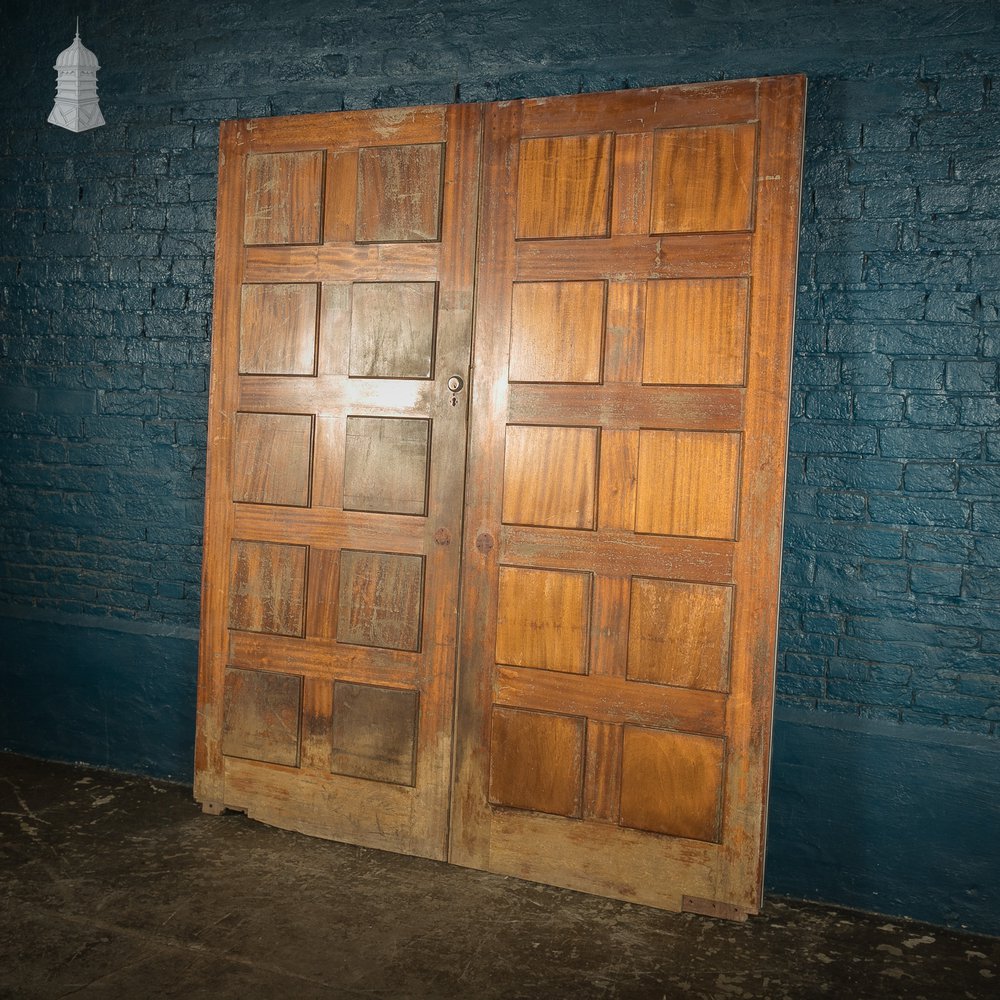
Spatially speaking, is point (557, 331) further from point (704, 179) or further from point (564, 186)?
point (704, 179)

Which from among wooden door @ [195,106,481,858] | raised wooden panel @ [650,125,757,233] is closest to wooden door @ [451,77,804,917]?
raised wooden panel @ [650,125,757,233]

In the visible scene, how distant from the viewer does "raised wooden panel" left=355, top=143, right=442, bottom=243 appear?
3301 mm

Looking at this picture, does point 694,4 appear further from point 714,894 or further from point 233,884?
point 233,884

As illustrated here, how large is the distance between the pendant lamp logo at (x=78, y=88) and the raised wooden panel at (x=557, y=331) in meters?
2.12

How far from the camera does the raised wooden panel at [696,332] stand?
298 cm

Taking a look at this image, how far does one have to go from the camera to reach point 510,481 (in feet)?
10.6

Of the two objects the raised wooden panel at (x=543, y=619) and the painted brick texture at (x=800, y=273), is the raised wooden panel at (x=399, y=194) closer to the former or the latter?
the painted brick texture at (x=800, y=273)

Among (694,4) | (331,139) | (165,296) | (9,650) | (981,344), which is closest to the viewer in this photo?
(981,344)

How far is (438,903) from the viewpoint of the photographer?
304 centimetres

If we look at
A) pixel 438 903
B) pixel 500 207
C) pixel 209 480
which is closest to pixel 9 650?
pixel 209 480

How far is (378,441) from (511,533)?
0.57 m

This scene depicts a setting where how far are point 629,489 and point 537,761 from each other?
0.94 metres

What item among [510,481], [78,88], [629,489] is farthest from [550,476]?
[78,88]

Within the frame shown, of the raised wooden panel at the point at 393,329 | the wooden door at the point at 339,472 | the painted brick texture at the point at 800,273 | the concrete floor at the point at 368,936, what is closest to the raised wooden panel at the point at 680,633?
the painted brick texture at the point at 800,273
